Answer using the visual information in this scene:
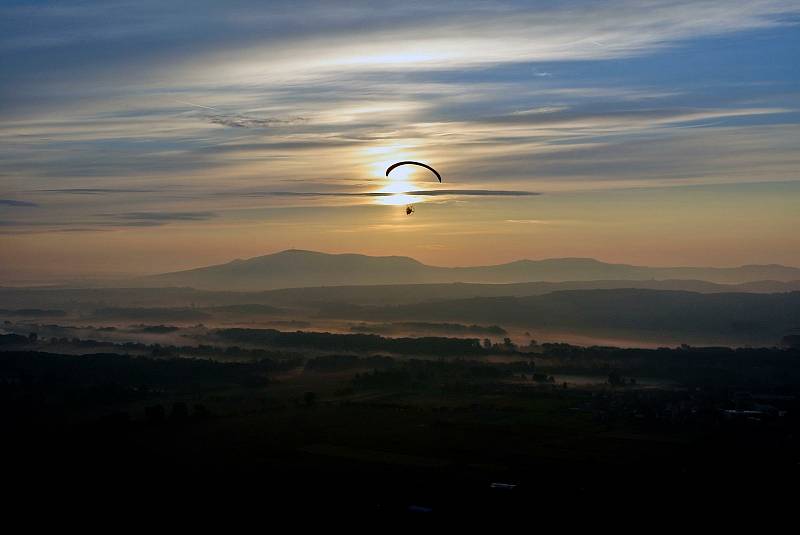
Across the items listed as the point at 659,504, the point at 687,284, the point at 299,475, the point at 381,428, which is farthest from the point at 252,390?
the point at 687,284

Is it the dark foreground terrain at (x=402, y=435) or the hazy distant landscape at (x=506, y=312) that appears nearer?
the dark foreground terrain at (x=402, y=435)

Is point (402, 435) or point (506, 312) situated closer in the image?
point (402, 435)

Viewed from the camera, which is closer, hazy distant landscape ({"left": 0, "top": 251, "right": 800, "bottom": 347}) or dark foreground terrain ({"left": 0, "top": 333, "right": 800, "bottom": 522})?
dark foreground terrain ({"left": 0, "top": 333, "right": 800, "bottom": 522})

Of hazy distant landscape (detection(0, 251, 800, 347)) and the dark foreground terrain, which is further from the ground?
hazy distant landscape (detection(0, 251, 800, 347))

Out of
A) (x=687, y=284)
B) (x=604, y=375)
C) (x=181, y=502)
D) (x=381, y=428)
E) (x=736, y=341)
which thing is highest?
(x=687, y=284)

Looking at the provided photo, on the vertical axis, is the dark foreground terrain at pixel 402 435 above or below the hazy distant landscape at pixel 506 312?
below

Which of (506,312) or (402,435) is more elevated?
(506,312)

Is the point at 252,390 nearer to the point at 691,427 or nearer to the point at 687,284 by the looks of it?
the point at 691,427

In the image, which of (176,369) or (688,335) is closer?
(176,369)
